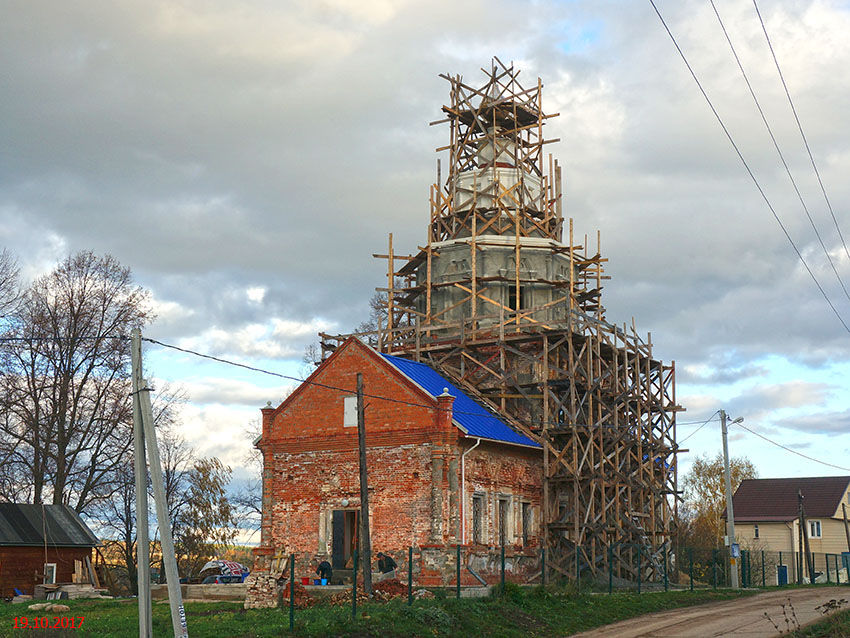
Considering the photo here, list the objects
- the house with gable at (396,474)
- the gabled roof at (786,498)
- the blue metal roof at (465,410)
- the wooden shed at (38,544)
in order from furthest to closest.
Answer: the gabled roof at (786,498)
the wooden shed at (38,544)
the blue metal roof at (465,410)
the house with gable at (396,474)

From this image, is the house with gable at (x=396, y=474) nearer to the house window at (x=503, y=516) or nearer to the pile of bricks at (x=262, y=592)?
the house window at (x=503, y=516)

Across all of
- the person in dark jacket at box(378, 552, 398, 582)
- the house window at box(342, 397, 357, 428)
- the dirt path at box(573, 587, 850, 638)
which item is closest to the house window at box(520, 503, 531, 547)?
the person in dark jacket at box(378, 552, 398, 582)

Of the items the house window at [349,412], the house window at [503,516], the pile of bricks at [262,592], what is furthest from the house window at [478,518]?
the pile of bricks at [262,592]

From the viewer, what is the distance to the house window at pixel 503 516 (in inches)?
1248

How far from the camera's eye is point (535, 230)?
41000mm

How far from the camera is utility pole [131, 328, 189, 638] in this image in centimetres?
1659

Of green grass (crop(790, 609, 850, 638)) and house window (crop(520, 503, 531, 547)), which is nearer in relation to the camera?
green grass (crop(790, 609, 850, 638))

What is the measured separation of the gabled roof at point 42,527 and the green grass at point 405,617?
9.75 meters

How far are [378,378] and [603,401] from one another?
985 cm

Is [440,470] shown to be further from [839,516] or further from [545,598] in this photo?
[839,516]

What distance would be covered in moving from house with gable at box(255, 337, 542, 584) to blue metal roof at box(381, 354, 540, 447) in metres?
0.07

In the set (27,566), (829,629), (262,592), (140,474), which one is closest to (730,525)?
(829,629)

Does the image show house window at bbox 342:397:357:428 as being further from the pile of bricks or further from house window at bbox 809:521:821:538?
house window at bbox 809:521:821:538

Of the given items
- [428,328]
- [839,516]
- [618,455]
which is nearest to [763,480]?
[839,516]
